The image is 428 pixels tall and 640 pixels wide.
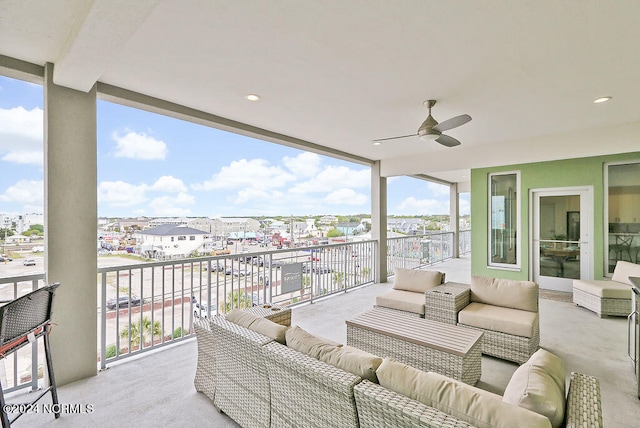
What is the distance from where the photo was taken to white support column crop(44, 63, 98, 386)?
2.36 m

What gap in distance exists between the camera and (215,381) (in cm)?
216

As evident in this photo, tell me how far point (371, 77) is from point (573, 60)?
5.17ft

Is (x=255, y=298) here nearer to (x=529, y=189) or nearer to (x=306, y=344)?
(x=306, y=344)

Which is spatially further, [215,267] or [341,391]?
[215,267]

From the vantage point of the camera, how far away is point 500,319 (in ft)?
9.47

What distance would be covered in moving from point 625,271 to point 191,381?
5829 mm

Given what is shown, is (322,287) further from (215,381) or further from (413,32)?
(413,32)

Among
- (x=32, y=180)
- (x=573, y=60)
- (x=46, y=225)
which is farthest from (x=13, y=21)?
(x=573, y=60)

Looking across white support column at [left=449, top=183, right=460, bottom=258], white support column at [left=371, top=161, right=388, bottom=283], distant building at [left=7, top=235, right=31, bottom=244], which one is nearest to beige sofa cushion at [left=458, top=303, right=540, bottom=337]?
white support column at [left=371, top=161, right=388, bottom=283]

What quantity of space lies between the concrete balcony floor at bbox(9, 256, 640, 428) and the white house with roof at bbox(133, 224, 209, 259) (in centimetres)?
102

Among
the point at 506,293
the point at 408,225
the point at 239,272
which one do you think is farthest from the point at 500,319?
the point at 408,225

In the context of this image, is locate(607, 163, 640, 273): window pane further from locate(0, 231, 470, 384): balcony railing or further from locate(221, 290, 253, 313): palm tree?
Answer: locate(221, 290, 253, 313): palm tree

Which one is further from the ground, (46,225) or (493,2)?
(493,2)

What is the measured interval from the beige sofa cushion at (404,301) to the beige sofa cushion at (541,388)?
205cm
